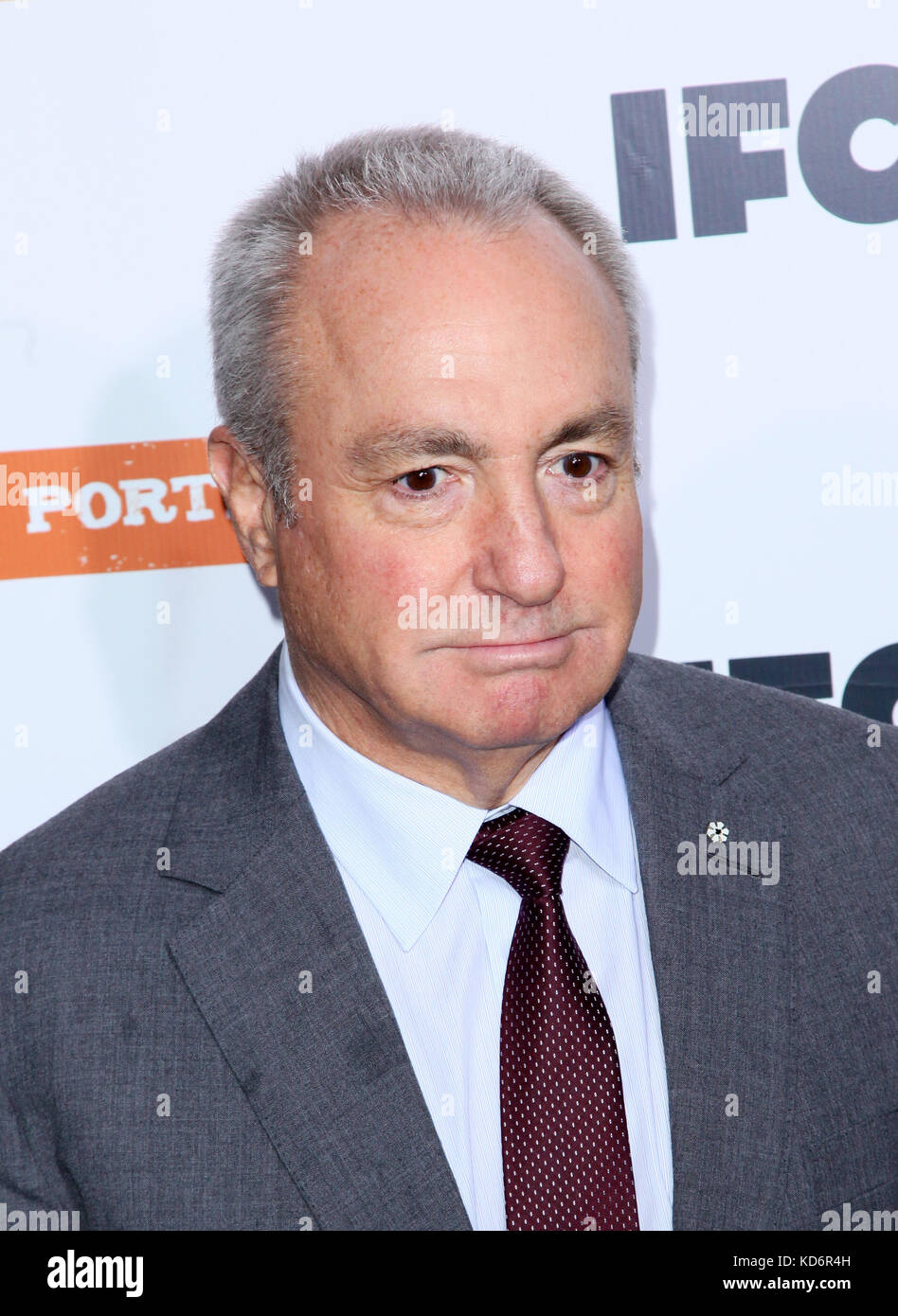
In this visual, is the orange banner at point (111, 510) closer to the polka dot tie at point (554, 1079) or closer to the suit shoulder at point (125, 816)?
the suit shoulder at point (125, 816)

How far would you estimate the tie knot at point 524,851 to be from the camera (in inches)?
73.8

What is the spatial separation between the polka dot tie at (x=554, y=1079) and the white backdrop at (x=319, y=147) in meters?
0.84

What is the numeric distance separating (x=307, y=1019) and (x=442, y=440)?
77 cm

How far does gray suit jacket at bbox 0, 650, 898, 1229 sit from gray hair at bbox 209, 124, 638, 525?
17.2 inches

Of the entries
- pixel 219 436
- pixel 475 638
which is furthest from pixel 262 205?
pixel 475 638

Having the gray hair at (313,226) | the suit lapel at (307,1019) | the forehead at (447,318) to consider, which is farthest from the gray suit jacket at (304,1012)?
the forehead at (447,318)

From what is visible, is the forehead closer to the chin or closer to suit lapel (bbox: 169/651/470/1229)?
the chin

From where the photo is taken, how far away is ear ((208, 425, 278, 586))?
203cm

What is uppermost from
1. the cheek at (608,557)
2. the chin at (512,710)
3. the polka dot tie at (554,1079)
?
the cheek at (608,557)

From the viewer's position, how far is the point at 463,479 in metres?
1.76

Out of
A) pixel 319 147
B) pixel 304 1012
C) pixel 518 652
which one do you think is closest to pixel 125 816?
pixel 304 1012

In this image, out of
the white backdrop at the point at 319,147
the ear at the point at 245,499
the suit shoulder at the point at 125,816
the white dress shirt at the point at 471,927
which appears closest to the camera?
the white dress shirt at the point at 471,927

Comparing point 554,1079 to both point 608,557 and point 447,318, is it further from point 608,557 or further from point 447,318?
point 447,318
